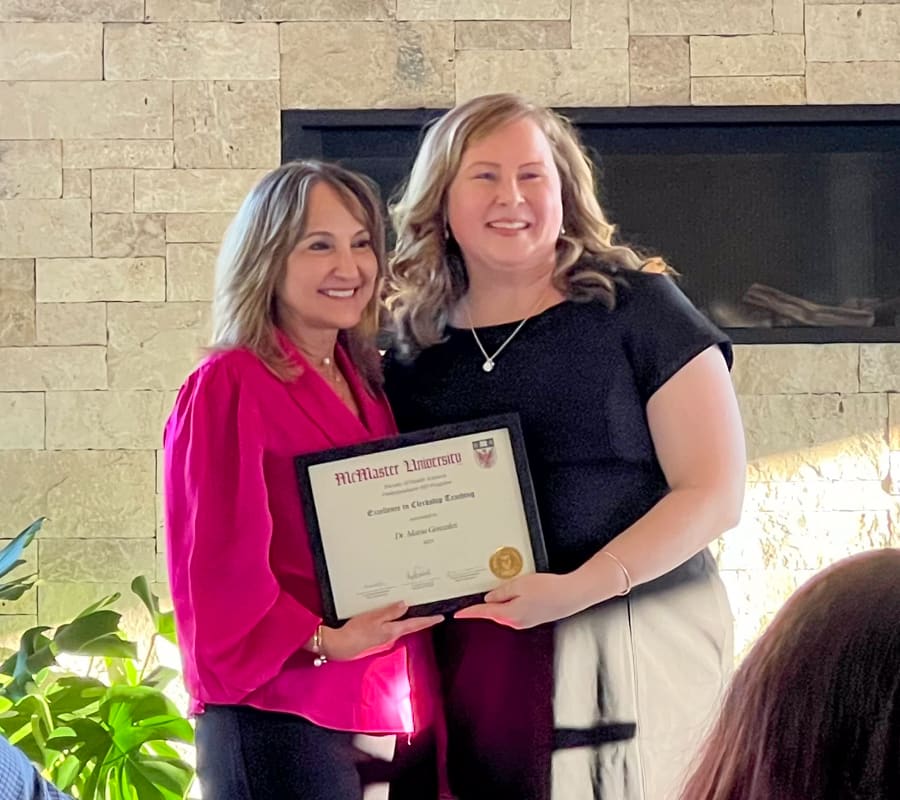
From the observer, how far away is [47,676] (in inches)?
Result: 106

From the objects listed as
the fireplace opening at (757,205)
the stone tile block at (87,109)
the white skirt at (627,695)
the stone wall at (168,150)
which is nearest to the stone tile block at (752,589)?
the stone wall at (168,150)

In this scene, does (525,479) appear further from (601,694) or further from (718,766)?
(718,766)

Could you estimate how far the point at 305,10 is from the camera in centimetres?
275

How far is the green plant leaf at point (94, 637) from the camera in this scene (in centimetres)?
227

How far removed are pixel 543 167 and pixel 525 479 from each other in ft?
1.39

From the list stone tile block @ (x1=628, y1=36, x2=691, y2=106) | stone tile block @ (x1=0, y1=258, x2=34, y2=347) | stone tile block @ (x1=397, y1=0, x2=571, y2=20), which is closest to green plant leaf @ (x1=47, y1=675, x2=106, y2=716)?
stone tile block @ (x1=0, y1=258, x2=34, y2=347)

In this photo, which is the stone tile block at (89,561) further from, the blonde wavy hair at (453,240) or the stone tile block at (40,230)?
the blonde wavy hair at (453,240)

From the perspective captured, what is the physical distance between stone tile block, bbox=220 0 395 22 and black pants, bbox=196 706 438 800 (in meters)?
1.68

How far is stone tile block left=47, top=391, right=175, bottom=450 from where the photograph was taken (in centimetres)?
275

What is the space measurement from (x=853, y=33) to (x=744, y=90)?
269mm

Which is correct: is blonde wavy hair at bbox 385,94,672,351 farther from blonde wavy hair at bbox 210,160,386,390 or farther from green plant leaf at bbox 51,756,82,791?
green plant leaf at bbox 51,756,82,791

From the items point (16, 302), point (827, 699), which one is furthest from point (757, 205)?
point (827, 699)

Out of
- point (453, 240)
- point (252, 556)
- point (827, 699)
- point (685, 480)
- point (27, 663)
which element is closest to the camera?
point (827, 699)

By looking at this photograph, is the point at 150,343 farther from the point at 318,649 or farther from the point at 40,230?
the point at 318,649
